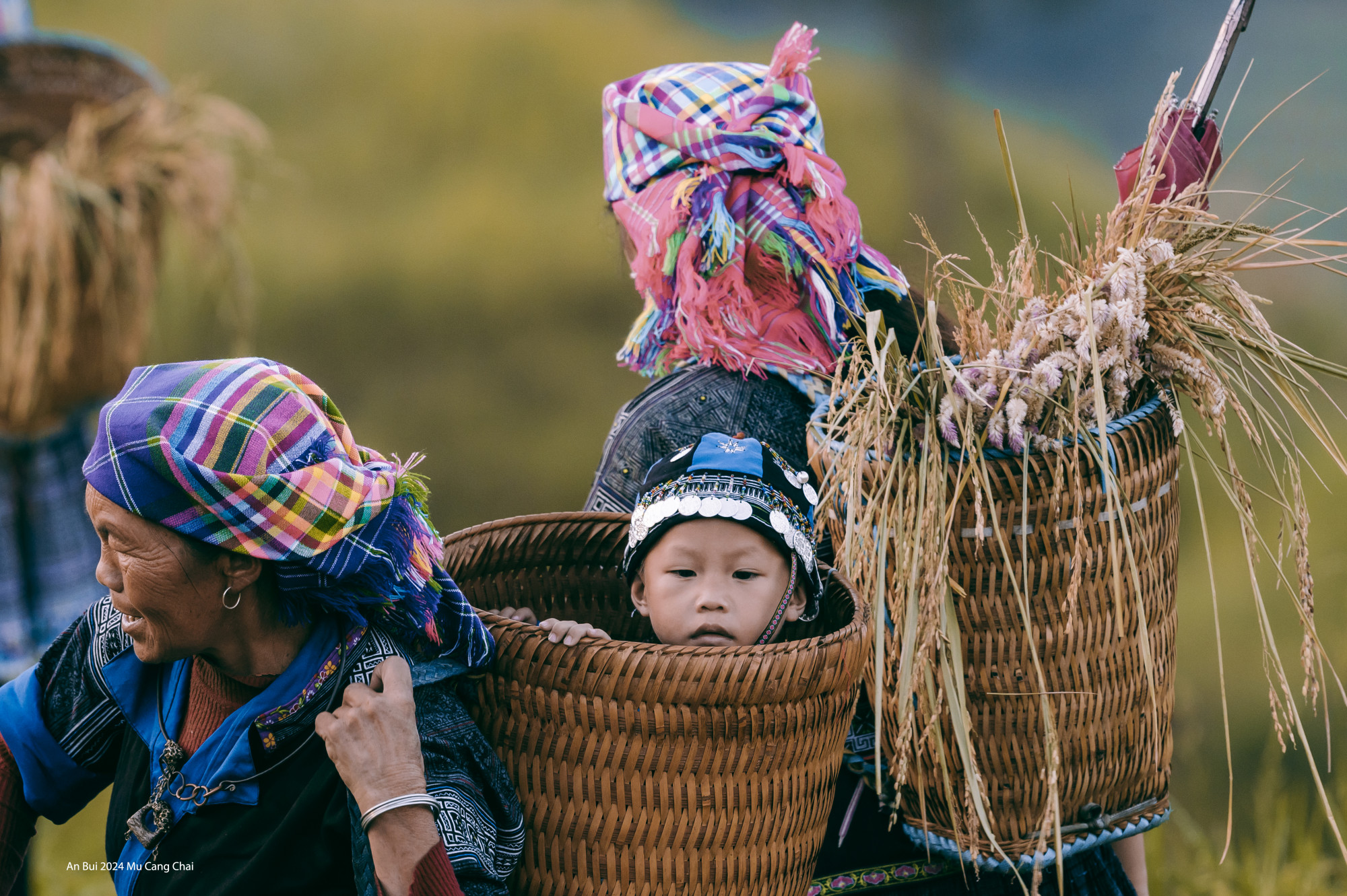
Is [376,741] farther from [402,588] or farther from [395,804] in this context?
[402,588]

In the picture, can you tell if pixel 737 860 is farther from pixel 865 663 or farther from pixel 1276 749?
pixel 1276 749

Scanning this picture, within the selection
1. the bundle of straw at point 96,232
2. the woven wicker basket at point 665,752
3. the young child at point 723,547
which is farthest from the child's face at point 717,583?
the bundle of straw at point 96,232

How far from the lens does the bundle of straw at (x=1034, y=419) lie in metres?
1.78

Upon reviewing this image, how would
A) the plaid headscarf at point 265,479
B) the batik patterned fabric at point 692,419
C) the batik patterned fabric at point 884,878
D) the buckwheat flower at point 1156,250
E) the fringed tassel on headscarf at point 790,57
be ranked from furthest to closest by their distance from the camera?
the fringed tassel on headscarf at point 790,57 < the batik patterned fabric at point 692,419 < the batik patterned fabric at point 884,878 < the buckwheat flower at point 1156,250 < the plaid headscarf at point 265,479

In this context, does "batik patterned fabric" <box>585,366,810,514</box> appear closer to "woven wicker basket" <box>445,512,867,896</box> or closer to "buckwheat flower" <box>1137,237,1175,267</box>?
"woven wicker basket" <box>445,512,867,896</box>

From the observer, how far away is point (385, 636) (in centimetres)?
168

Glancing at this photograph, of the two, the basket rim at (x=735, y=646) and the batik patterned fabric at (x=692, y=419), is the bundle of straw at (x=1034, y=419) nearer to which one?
the basket rim at (x=735, y=646)

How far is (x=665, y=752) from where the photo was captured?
5.26 feet

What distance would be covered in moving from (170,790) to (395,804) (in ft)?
1.20

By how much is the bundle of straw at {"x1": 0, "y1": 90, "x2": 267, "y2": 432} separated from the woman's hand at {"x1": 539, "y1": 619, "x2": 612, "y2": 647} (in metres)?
1.90

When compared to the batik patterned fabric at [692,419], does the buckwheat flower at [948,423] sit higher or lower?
higher

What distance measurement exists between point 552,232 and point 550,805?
4.26 meters

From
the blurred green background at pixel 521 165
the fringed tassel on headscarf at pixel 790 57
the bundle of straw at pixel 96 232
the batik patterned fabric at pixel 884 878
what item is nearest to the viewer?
the batik patterned fabric at pixel 884 878

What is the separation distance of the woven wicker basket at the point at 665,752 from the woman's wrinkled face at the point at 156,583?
15.2 inches
